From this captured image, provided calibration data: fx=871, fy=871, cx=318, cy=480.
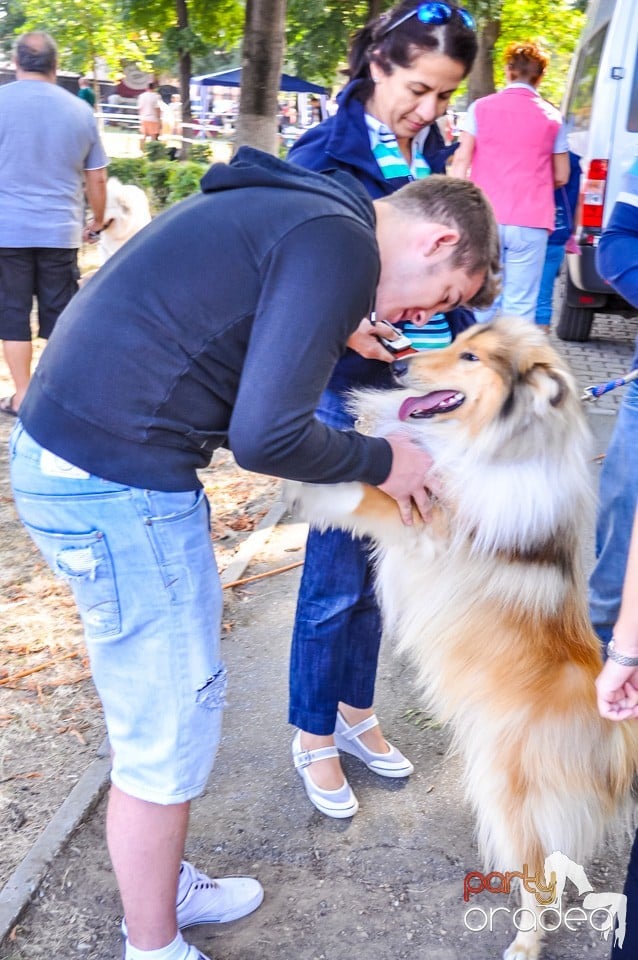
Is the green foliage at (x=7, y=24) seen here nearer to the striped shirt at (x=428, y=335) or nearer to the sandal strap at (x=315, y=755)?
the striped shirt at (x=428, y=335)

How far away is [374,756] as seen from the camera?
2906 mm

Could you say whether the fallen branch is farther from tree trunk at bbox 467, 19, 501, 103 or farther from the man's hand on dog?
tree trunk at bbox 467, 19, 501, 103

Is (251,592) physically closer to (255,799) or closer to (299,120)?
(255,799)

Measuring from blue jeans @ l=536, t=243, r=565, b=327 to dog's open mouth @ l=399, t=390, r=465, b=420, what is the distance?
5.18 metres

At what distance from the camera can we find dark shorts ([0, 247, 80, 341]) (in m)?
5.27

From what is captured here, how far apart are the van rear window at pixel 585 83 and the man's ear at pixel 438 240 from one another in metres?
6.09

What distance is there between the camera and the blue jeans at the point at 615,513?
2645 mm

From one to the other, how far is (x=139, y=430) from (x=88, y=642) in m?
0.47

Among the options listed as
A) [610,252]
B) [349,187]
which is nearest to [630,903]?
[349,187]

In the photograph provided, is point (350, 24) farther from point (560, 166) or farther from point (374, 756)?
point (374, 756)

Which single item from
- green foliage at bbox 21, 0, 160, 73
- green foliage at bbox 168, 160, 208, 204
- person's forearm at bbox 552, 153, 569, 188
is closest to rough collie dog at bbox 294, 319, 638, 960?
person's forearm at bbox 552, 153, 569, 188

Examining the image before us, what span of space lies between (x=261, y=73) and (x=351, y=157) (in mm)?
→ 5385

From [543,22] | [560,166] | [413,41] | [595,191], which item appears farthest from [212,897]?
[543,22]

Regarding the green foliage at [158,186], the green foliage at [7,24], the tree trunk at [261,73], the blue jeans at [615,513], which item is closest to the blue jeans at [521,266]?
the tree trunk at [261,73]
